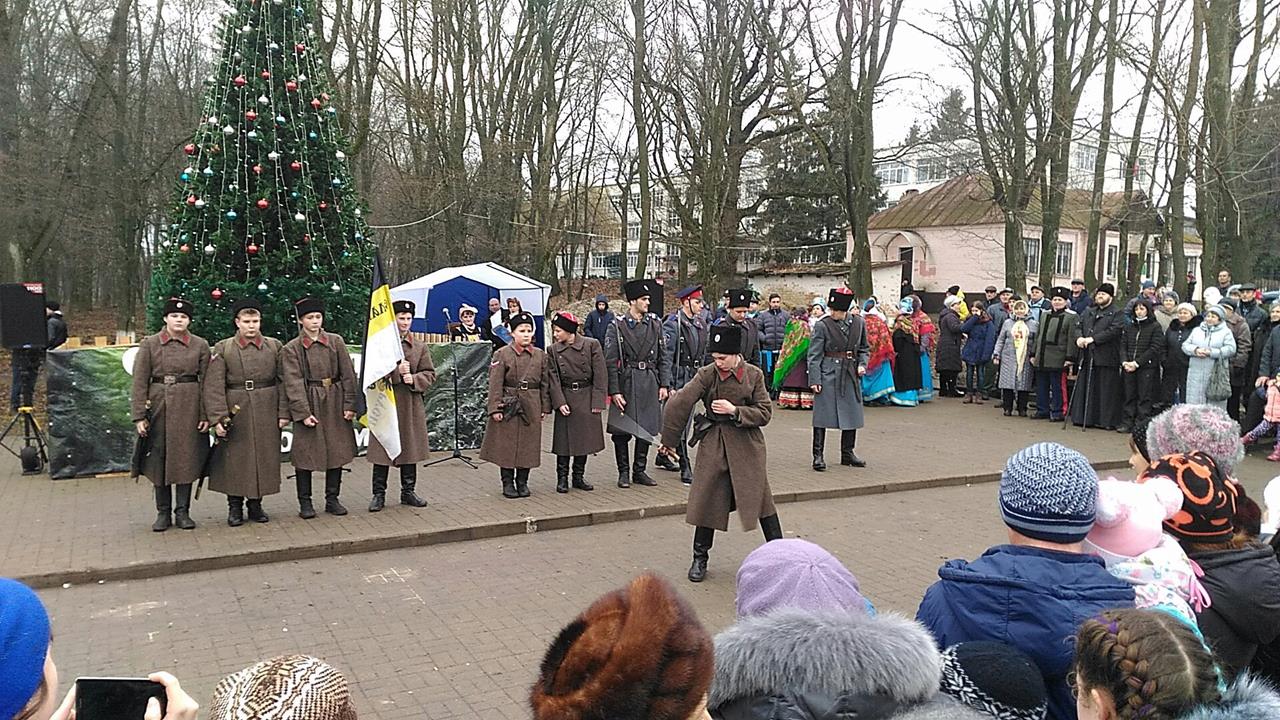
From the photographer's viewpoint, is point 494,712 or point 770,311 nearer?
point 494,712

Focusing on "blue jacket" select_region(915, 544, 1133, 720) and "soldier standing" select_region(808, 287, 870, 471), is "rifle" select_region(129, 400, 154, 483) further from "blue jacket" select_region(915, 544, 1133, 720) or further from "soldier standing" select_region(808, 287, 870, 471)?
"blue jacket" select_region(915, 544, 1133, 720)

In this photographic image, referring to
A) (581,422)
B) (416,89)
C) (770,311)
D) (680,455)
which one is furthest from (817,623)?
(416,89)

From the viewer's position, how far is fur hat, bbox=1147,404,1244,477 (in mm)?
4090

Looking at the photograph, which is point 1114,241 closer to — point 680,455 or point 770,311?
point 770,311

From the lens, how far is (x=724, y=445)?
7.06 m

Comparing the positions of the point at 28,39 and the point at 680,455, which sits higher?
the point at 28,39

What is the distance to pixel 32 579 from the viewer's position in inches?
267

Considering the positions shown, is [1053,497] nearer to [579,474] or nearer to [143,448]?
[143,448]

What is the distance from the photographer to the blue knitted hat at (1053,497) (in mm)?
2662

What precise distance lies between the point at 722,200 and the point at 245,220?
1929 centimetres

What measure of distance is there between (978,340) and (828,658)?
1734 cm

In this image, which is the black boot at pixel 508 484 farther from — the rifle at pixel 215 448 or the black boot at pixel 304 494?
the rifle at pixel 215 448

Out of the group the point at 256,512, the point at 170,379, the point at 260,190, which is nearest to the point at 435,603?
the point at 256,512

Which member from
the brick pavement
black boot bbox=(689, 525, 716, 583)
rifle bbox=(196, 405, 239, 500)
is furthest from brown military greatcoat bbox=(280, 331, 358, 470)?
black boot bbox=(689, 525, 716, 583)
